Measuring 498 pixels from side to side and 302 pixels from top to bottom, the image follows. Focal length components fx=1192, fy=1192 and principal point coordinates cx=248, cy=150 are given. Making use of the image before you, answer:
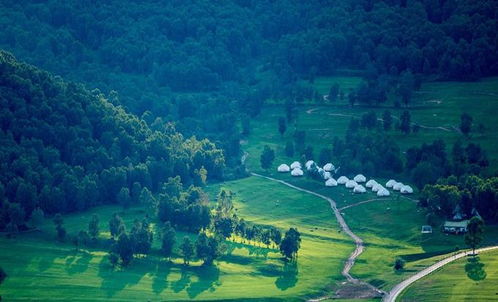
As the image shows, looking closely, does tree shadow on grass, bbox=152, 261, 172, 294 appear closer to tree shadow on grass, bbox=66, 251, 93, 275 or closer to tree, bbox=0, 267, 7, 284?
tree shadow on grass, bbox=66, 251, 93, 275

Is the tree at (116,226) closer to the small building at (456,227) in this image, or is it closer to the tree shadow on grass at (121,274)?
the tree shadow on grass at (121,274)

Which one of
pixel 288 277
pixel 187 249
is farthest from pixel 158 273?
pixel 288 277

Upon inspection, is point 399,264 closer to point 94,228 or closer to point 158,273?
point 158,273

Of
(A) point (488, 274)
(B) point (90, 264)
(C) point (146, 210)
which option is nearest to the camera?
(A) point (488, 274)

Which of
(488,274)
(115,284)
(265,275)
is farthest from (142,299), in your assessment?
(488,274)

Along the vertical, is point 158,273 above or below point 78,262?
below

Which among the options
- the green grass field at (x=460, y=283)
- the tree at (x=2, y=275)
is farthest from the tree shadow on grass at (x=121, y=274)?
the green grass field at (x=460, y=283)

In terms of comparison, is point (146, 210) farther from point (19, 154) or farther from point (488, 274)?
point (488, 274)
